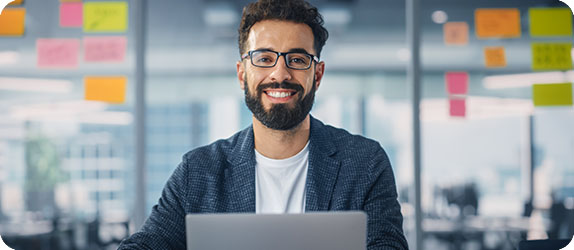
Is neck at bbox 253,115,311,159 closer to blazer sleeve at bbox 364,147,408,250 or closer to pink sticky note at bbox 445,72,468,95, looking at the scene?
blazer sleeve at bbox 364,147,408,250

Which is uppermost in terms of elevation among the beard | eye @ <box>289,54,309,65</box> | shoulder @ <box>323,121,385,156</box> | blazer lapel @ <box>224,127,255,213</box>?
eye @ <box>289,54,309,65</box>

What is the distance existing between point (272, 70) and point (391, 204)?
58 centimetres

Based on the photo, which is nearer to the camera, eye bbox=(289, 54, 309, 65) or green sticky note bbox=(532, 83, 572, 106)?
eye bbox=(289, 54, 309, 65)

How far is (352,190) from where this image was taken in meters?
1.72

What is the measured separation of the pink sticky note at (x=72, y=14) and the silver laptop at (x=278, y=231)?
233cm

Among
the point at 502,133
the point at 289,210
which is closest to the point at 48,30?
the point at 289,210

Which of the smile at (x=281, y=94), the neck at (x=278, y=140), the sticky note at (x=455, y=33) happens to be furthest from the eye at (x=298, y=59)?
the sticky note at (x=455, y=33)

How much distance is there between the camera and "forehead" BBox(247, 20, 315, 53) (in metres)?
1.74

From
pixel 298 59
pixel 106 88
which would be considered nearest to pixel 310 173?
pixel 298 59

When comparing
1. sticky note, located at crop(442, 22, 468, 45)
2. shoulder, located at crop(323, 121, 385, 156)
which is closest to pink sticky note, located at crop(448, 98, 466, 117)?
sticky note, located at crop(442, 22, 468, 45)

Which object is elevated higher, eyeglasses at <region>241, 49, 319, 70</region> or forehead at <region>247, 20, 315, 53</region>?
forehead at <region>247, 20, 315, 53</region>

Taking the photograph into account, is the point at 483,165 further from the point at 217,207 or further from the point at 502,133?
the point at 217,207

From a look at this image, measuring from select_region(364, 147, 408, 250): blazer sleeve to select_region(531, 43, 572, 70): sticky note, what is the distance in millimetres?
1846

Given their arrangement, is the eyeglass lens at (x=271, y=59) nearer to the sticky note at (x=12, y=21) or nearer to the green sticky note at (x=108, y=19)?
the green sticky note at (x=108, y=19)
